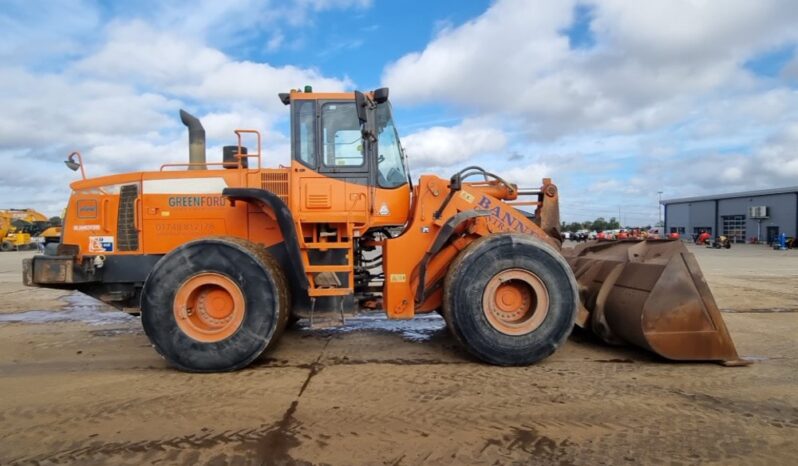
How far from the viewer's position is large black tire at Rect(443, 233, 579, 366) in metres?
5.19

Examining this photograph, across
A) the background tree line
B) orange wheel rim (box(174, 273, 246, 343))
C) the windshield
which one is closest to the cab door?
the windshield

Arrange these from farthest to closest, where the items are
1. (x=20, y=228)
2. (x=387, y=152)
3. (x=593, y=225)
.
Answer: (x=593, y=225) < (x=20, y=228) < (x=387, y=152)

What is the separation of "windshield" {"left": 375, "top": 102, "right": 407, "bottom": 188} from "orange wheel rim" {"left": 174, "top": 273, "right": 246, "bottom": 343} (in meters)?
2.05

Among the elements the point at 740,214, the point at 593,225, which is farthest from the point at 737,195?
the point at 593,225

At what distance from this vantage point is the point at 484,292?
17.2 ft

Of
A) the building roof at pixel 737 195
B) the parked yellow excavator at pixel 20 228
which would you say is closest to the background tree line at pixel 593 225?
the building roof at pixel 737 195

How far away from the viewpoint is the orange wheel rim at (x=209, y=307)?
5.15 meters

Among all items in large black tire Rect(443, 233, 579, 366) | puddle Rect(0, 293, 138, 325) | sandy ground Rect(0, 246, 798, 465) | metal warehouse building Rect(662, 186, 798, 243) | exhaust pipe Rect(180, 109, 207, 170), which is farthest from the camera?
metal warehouse building Rect(662, 186, 798, 243)

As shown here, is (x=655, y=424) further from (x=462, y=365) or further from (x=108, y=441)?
(x=108, y=441)

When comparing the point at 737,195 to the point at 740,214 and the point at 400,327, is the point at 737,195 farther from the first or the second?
the point at 400,327

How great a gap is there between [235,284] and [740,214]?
55.0 m

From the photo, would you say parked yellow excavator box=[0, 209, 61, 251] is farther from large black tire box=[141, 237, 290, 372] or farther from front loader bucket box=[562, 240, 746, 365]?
front loader bucket box=[562, 240, 746, 365]

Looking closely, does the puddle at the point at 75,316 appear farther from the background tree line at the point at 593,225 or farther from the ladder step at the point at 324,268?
the background tree line at the point at 593,225

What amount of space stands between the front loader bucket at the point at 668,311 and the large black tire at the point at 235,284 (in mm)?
3701
